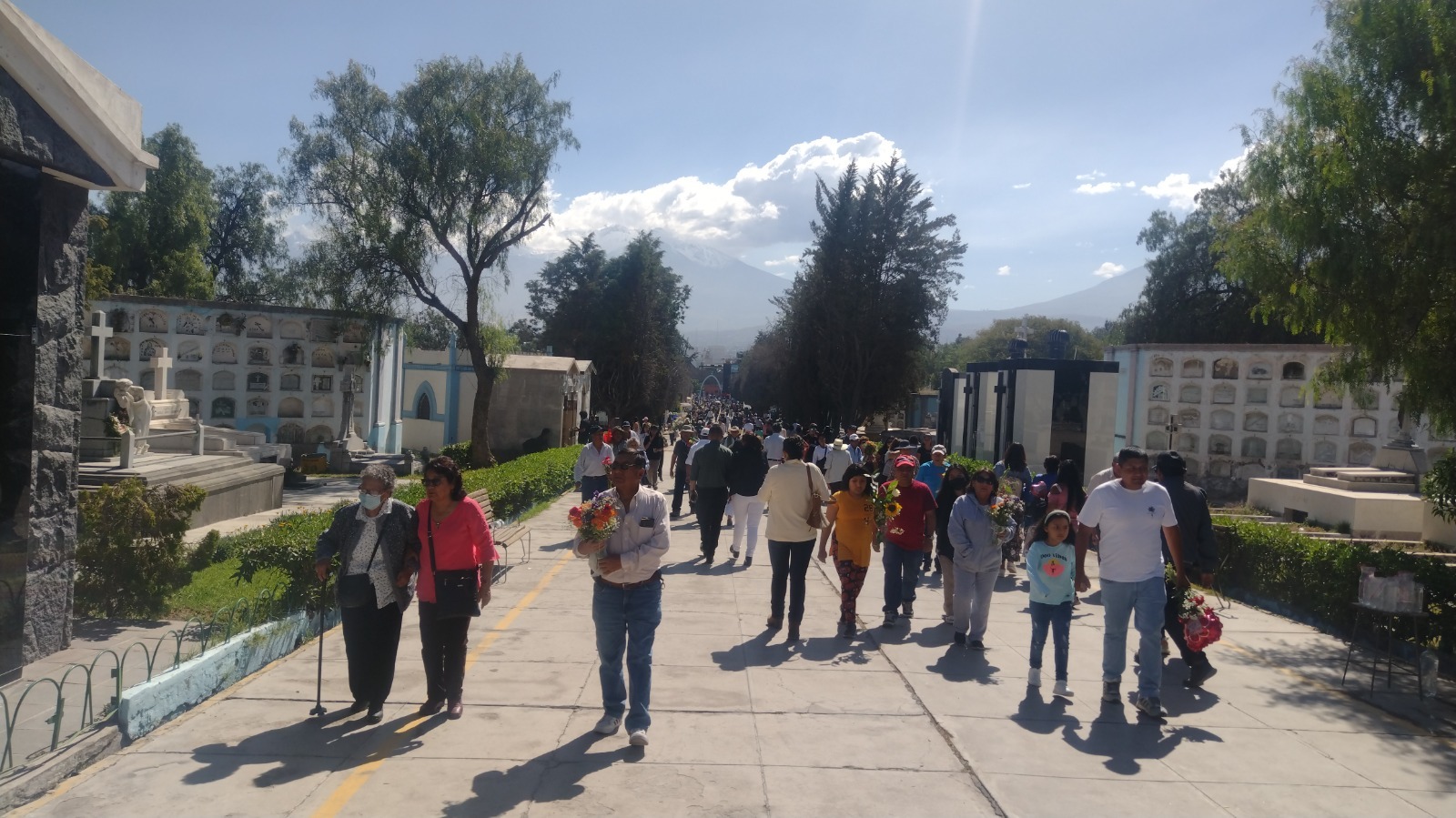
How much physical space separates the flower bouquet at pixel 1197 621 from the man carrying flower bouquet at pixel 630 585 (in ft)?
12.2

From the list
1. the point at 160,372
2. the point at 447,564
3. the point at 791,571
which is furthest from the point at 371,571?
the point at 160,372

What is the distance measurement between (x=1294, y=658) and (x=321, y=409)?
88.3ft

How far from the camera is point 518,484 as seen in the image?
16.1 metres

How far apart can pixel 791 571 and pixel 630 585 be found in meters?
2.93

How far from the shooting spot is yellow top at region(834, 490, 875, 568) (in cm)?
802

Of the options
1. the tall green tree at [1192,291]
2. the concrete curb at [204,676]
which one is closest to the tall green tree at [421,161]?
the concrete curb at [204,676]

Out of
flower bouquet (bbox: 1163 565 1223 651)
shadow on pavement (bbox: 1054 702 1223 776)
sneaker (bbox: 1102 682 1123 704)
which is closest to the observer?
shadow on pavement (bbox: 1054 702 1223 776)

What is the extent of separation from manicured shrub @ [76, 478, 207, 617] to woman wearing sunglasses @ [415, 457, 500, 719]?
3.83 m

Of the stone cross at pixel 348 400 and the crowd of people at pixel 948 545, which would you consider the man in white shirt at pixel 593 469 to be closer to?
the crowd of people at pixel 948 545

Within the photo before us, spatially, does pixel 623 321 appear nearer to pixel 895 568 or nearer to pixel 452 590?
pixel 895 568

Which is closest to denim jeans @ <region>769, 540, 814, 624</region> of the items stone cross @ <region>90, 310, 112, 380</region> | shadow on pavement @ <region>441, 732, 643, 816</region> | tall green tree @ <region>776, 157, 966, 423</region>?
shadow on pavement @ <region>441, 732, 643, 816</region>

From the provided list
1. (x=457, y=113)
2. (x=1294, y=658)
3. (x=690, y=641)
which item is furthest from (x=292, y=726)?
(x=457, y=113)

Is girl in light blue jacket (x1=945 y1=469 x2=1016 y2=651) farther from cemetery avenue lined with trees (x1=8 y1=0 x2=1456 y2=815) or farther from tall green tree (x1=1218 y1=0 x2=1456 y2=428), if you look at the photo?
tall green tree (x1=1218 y1=0 x2=1456 y2=428)

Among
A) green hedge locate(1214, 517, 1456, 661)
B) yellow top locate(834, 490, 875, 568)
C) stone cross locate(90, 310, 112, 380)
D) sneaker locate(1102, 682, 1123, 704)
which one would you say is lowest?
sneaker locate(1102, 682, 1123, 704)
